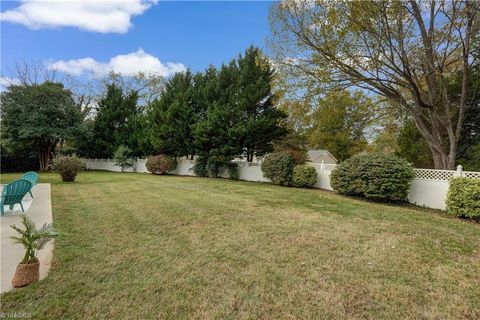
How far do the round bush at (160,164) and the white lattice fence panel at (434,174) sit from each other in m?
15.7

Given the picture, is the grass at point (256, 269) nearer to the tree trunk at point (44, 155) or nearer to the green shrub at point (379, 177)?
the green shrub at point (379, 177)

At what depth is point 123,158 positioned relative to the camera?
22797 mm

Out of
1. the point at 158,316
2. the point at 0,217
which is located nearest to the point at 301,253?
the point at 158,316

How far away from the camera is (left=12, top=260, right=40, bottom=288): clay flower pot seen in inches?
114

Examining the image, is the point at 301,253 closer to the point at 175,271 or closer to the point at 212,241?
the point at 212,241

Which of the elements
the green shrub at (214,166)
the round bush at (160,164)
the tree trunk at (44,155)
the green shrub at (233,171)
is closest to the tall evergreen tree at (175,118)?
the round bush at (160,164)

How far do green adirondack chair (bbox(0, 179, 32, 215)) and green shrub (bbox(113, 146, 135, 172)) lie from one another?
1701 centimetres

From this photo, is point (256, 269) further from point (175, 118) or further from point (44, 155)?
point (44, 155)

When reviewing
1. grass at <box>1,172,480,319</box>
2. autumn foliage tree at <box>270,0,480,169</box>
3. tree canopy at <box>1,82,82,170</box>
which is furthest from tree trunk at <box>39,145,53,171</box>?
autumn foliage tree at <box>270,0,480,169</box>

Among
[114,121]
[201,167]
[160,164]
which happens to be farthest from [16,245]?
[114,121]

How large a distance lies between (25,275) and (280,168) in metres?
10.6

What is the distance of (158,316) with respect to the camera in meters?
2.45

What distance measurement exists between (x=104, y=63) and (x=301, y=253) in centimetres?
3008

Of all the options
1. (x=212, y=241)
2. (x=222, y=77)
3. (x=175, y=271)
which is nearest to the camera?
(x=175, y=271)
